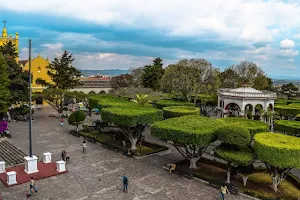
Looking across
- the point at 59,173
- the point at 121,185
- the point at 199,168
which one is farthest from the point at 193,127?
the point at 59,173

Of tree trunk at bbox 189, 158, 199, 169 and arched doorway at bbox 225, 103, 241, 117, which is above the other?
arched doorway at bbox 225, 103, 241, 117

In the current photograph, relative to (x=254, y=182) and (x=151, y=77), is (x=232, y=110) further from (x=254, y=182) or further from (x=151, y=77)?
(x=254, y=182)

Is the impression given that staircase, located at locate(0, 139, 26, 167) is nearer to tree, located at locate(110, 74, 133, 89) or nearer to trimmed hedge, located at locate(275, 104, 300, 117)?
trimmed hedge, located at locate(275, 104, 300, 117)

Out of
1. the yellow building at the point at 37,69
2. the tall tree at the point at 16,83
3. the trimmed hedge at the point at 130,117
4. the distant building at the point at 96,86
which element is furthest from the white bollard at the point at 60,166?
the distant building at the point at 96,86

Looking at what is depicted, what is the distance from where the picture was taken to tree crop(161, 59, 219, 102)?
49.7m

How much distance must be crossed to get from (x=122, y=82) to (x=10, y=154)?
155ft

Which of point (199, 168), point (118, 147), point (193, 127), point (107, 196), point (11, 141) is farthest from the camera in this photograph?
point (11, 141)

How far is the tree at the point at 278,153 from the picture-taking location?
17094 mm

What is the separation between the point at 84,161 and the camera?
2478 cm

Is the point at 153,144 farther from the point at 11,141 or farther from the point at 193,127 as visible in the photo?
the point at 11,141

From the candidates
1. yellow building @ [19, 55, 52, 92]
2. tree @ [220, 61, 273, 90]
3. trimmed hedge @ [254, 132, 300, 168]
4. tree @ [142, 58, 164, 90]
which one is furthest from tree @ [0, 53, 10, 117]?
tree @ [220, 61, 273, 90]

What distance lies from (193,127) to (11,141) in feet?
69.0

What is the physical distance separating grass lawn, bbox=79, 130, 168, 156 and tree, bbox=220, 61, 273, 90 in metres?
38.3

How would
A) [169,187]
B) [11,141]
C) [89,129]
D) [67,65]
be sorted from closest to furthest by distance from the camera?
[169,187], [11,141], [89,129], [67,65]
